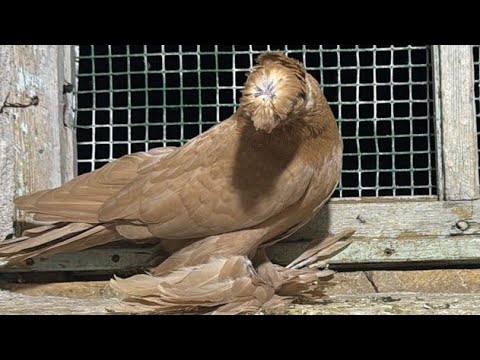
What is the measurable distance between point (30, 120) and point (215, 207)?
0.75 meters

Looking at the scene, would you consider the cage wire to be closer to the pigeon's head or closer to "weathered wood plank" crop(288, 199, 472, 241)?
"weathered wood plank" crop(288, 199, 472, 241)

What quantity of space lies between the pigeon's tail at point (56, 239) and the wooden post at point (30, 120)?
205 millimetres

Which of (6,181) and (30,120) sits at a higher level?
(30,120)

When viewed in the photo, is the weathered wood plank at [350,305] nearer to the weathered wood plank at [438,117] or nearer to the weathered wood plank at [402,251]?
the weathered wood plank at [402,251]

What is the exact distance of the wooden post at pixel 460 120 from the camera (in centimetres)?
264

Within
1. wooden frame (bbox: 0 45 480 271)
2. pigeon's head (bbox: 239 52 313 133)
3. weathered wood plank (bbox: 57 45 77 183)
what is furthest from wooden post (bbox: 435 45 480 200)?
weathered wood plank (bbox: 57 45 77 183)

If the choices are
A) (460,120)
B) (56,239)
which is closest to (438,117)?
(460,120)

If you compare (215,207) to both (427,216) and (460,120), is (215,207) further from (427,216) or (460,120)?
(460,120)

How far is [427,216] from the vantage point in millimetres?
2646

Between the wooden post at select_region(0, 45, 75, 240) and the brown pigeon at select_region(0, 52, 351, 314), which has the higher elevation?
the wooden post at select_region(0, 45, 75, 240)

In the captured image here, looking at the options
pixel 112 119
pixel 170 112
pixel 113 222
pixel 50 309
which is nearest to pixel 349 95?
pixel 170 112

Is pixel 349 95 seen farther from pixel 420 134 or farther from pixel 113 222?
pixel 113 222

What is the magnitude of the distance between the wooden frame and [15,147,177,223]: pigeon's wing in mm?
243

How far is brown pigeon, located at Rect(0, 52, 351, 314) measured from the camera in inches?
87.3
